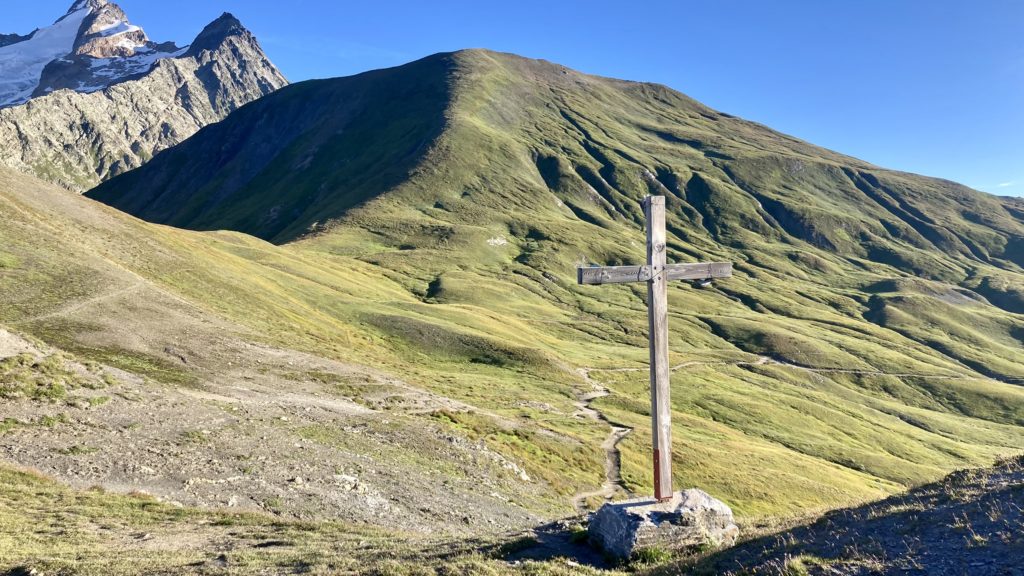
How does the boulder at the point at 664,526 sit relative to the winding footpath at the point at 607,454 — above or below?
above

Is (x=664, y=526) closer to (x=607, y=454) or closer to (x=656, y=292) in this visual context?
(x=656, y=292)

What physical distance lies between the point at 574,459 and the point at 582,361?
190 feet

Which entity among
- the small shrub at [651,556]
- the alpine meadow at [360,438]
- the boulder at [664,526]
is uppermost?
the boulder at [664,526]

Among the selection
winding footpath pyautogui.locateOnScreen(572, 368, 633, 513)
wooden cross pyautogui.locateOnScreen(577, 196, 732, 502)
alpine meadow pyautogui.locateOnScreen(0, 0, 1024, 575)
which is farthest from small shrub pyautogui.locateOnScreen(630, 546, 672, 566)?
winding footpath pyautogui.locateOnScreen(572, 368, 633, 513)

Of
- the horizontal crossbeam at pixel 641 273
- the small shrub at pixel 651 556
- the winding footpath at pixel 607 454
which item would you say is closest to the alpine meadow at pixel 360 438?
the small shrub at pixel 651 556

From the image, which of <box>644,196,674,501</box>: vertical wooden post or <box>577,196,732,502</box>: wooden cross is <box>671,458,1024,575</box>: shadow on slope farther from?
<box>577,196,732,502</box>: wooden cross

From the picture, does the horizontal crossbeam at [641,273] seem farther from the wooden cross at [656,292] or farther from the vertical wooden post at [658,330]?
the vertical wooden post at [658,330]

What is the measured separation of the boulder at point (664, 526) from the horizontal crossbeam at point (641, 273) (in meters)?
6.15

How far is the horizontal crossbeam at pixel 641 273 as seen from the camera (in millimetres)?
16297

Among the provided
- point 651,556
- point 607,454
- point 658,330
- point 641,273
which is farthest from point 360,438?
point 607,454

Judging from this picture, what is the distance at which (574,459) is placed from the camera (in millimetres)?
46812

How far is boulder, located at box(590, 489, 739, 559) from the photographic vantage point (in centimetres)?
1426

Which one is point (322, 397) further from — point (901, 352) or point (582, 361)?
point (901, 352)

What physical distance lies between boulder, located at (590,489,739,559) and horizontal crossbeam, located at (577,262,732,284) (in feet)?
20.2
